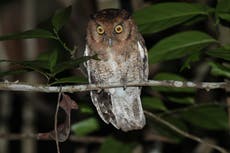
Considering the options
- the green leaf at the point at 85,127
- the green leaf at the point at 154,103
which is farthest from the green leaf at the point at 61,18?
the green leaf at the point at 85,127

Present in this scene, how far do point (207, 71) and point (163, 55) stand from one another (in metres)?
1.52

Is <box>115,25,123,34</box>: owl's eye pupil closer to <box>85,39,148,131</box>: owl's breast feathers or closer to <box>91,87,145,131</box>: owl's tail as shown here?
<box>85,39,148,131</box>: owl's breast feathers

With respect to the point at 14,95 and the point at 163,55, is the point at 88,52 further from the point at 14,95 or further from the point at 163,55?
the point at 14,95

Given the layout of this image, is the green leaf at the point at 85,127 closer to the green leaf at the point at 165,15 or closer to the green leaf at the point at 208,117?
the green leaf at the point at 208,117

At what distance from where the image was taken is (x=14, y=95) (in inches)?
235

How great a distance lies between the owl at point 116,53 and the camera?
11.8ft

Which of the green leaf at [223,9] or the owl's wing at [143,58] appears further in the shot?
the owl's wing at [143,58]

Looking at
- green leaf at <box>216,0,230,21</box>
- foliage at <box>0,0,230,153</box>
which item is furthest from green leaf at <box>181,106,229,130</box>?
green leaf at <box>216,0,230,21</box>

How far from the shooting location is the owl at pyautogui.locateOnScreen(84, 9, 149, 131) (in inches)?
141

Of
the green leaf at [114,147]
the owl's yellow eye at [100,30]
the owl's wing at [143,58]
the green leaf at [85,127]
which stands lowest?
the green leaf at [114,147]

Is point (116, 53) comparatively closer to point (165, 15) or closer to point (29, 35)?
point (165, 15)

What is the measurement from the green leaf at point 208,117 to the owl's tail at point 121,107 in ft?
1.10

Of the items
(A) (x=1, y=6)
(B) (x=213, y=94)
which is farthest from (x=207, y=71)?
(A) (x=1, y=6)

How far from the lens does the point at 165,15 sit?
3.09 m
